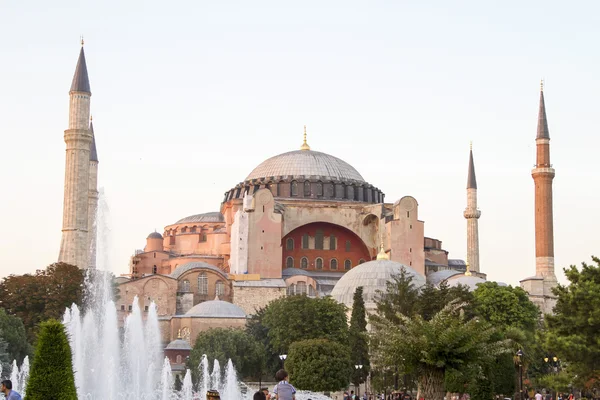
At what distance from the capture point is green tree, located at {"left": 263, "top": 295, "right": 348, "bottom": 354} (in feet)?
123

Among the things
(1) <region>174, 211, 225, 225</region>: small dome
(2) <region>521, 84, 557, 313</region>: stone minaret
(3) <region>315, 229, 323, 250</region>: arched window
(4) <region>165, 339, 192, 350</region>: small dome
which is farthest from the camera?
(1) <region>174, 211, 225, 225</region>: small dome

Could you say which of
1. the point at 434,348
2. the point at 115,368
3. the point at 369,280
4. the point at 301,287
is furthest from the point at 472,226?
the point at 434,348

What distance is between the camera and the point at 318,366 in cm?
3306

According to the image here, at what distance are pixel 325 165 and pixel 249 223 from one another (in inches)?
322

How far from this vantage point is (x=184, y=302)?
157 ft

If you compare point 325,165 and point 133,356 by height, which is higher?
point 325,165

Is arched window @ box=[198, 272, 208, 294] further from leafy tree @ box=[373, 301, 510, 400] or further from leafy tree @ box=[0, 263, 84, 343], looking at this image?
leafy tree @ box=[373, 301, 510, 400]

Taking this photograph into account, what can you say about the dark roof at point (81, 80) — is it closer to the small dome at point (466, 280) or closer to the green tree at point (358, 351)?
the green tree at point (358, 351)

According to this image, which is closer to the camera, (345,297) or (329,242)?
(345,297)

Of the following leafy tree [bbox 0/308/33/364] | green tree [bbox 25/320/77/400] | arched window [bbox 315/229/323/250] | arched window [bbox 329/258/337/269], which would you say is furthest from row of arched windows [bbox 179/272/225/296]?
green tree [bbox 25/320/77/400]

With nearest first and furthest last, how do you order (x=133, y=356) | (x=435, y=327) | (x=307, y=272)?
1. (x=435, y=327)
2. (x=133, y=356)
3. (x=307, y=272)

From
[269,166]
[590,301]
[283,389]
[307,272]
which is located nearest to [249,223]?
[307,272]

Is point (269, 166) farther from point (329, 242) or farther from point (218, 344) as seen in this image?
point (218, 344)

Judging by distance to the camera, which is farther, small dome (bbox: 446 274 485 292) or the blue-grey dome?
the blue-grey dome
